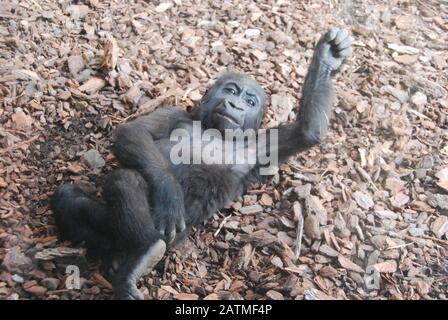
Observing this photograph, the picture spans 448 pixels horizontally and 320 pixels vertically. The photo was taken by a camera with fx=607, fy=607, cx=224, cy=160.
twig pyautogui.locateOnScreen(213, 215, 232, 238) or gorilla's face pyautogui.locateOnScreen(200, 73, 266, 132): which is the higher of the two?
gorilla's face pyautogui.locateOnScreen(200, 73, 266, 132)

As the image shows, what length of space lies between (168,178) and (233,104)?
2.73 feet

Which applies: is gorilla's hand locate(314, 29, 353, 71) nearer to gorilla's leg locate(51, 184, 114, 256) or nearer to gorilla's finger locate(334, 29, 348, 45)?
gorilla's finger locate(334, 29, 348, 45)

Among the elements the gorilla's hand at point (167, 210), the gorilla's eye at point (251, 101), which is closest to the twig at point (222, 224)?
→ the gorilla's hand at point (167, 210)

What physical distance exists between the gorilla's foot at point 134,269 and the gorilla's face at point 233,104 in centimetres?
107

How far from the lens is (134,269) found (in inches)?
138

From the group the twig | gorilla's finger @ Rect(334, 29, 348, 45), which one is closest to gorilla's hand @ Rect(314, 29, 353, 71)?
gorilla's finger @ Rect(334, 29, 348, 45)

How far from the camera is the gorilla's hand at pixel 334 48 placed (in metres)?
4.13

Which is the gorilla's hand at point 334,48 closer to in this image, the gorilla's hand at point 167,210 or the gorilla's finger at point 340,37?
the gorilla's finger at point 340,37

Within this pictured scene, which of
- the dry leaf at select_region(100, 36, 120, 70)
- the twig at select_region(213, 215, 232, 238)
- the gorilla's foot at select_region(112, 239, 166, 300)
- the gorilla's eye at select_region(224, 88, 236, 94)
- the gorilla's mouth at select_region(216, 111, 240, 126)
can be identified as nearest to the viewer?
the gorilla's foot at select_region(112, 239, 166, 300)

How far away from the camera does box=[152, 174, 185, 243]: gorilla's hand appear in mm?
3719
